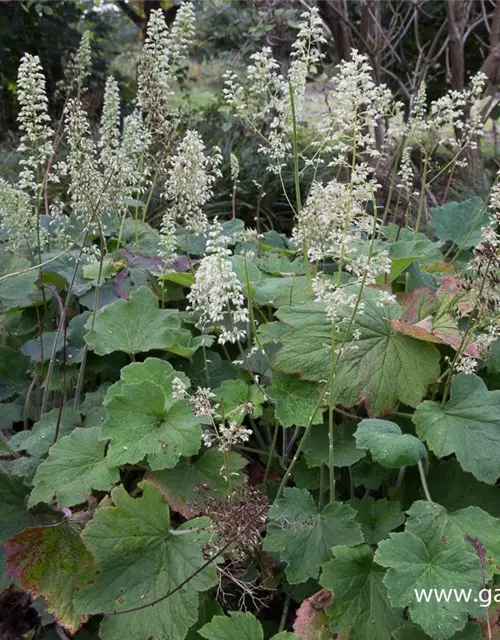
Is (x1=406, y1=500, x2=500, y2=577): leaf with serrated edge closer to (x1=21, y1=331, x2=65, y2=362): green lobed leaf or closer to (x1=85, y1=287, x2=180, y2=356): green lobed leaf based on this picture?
(x1=85, y1=287, x2=180, y2=356): green lobed leaf

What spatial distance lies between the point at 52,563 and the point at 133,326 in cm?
77

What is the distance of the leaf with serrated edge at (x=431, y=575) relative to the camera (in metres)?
1.38

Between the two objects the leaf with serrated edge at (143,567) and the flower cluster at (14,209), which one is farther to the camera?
the flower cluster at (14,209)

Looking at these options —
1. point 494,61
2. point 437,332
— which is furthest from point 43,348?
point 494,61

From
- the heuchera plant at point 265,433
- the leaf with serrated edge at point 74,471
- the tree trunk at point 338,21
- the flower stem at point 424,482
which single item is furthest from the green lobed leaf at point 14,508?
the tree trunk at point 338,21

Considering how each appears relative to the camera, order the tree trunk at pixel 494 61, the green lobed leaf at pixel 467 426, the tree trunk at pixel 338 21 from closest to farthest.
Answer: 1. the green lobed leaf at pixel 467 426
2. the tree trunk at pixel 338 21
3. the tree trunk at pixel 494 61

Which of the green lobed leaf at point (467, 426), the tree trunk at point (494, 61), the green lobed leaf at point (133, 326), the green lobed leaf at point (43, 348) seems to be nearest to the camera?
the green lobed leaf at point (467, 426)

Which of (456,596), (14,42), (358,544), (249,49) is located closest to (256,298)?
(358,544)

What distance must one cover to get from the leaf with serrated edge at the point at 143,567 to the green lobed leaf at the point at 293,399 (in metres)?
0.37

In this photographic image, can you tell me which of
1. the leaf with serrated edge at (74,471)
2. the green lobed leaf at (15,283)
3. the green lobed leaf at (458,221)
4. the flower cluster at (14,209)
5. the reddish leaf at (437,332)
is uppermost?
the flower cluster at (14,209)

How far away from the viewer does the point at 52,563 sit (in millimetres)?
1719

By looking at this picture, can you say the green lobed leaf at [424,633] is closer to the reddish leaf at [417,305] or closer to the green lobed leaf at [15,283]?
the reddish leaf at [417,305]

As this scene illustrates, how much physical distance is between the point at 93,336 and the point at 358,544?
3.33ft

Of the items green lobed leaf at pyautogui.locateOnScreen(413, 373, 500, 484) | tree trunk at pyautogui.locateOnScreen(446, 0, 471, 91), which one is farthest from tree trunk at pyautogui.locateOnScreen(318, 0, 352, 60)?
green lobed leaf at pyautogui.locateOnScreen(413, 373, 500, 484)
